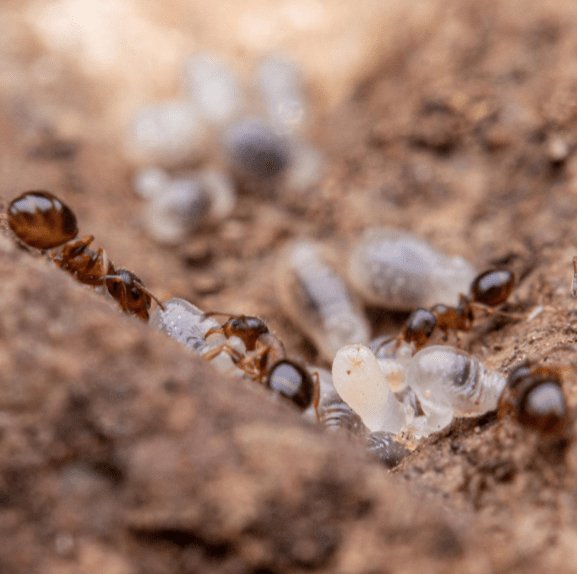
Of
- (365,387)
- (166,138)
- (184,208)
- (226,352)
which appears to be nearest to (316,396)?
(365,387)

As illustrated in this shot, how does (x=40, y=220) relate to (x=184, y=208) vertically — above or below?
below

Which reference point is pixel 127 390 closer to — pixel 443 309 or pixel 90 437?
pixel 90 437

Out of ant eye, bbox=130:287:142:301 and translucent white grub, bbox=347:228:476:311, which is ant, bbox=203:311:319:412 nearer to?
ant eye, bbox=130:287:142:301

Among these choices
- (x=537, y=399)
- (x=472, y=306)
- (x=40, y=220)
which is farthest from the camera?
(x=472, y=306)

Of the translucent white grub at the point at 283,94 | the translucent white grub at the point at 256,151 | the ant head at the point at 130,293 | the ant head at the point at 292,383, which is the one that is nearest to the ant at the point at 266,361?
the ant head at the point at 292,383

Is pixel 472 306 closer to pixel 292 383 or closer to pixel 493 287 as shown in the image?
pixel 493 287

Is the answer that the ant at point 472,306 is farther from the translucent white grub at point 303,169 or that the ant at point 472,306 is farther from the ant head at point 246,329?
the translucent white grub at point 303,169
